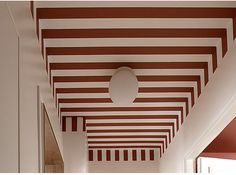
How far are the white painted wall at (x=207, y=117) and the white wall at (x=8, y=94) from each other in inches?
75.8

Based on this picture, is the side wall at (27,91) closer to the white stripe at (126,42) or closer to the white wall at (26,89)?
the white wall at (26,89)

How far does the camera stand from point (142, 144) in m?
7.74

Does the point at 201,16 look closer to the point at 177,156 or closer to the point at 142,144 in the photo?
the point at 177,156

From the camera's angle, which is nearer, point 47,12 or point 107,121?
point 47,12

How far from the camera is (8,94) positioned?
2.03m

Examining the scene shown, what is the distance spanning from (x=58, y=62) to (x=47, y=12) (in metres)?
1.02

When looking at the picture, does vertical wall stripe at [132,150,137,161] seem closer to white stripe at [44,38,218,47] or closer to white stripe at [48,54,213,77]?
white stripe at [48,54,213,77]

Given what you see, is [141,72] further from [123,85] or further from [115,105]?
[115,105]

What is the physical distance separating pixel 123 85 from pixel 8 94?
2.93 m

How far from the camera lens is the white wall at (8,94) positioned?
6.30 ft

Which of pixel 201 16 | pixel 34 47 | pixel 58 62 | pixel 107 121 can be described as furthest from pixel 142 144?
pixel 34 47

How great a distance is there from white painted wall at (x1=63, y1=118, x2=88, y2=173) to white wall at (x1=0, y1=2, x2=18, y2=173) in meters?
4.17

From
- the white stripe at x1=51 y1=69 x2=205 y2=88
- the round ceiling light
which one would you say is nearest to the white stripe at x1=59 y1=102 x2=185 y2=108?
the white stripe at x1=51 y1=69 x2=205 y2=88

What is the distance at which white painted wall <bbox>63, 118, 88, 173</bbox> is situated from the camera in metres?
6.38
